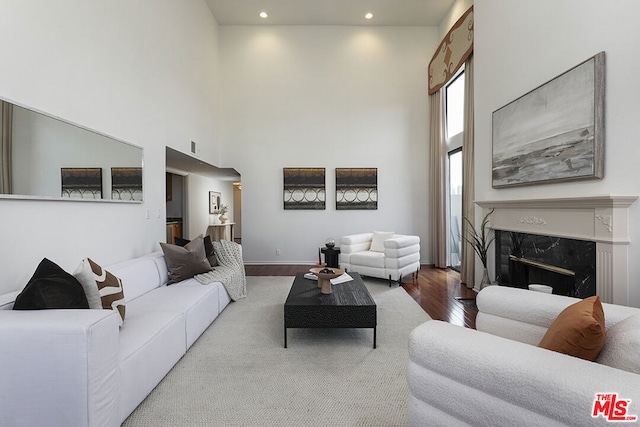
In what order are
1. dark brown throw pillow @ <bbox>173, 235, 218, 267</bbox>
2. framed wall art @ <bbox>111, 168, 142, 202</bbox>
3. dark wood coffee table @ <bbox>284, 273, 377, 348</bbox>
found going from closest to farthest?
dark wood coffee table @ <bbox>284, 273, 377, 348</bbox> < framed wall art @ <bbox>111, 168, 142, 202</bbox> < dark brown throw pillow @ <bbox>173, 235, 218, 267</bbox>

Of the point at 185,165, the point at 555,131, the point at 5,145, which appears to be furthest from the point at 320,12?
the point at 5,145

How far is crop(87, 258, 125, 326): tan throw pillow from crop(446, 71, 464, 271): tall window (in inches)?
193

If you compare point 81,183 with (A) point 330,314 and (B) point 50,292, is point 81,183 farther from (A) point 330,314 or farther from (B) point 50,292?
(A) point 330,314

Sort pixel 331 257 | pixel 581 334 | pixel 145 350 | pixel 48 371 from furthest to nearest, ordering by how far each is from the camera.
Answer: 1. pixel 331 257
2. pixel 145 350
3. pixel 48 371
4. pixel 581 334

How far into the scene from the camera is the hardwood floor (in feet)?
10.5

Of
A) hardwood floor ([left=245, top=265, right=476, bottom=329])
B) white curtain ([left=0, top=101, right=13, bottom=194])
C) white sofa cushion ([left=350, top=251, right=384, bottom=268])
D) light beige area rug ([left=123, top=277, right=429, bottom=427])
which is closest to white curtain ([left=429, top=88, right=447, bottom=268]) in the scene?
hardwood floor ([left=245, top=265, right=476, bottom=329])

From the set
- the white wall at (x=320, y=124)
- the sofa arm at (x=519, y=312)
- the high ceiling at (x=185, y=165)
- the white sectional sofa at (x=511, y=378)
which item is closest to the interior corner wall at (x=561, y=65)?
the sofa arm at (x=519, y=312)

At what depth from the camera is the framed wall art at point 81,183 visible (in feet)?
7.70

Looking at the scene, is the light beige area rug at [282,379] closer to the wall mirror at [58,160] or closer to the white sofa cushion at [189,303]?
the white sofa cushion at [189,303]

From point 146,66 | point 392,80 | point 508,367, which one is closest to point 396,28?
point 392,80

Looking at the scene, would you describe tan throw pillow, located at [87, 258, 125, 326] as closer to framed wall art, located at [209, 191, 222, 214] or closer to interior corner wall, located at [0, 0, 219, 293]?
interior corner wall, located at [0, 0, 219, 293]

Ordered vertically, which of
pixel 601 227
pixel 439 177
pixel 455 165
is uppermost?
pixel 455 165

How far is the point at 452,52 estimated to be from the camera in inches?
199

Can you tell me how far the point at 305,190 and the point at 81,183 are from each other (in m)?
3.97
